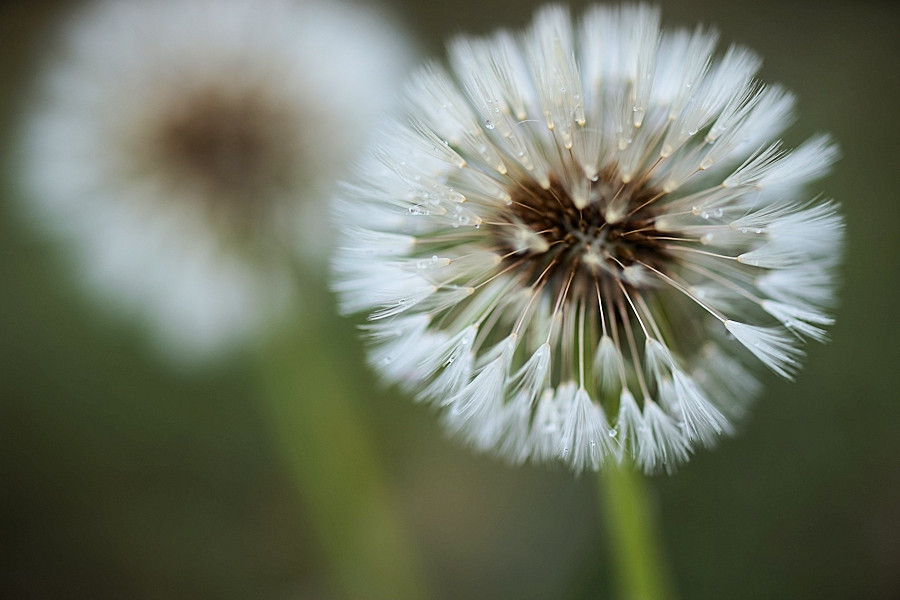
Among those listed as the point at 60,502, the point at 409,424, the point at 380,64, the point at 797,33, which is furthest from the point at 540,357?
the point at 60,502

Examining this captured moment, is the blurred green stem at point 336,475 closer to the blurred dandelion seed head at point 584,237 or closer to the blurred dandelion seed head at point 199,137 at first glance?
the blurred dandelion seed head at point 199,137

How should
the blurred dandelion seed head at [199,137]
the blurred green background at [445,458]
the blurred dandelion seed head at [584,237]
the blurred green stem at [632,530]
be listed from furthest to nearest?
the blurred green background at [445,458] → the blurred dandelion seed head at [199,137] → the blurred green stem at [632,530] → the blurred dandelion seed head at [584,237]

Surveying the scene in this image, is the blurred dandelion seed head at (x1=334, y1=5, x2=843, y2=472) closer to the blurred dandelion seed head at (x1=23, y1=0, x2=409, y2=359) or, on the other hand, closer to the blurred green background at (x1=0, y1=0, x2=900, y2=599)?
the blurred dandelion seed head at (x1=23, y1=0, x2=409, y2=359)

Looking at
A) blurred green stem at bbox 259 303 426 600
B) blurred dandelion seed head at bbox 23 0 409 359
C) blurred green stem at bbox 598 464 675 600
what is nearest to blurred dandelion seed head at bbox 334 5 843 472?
blurred green stem at bbox 598 464 675 600

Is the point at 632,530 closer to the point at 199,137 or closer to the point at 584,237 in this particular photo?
the point at 584,237

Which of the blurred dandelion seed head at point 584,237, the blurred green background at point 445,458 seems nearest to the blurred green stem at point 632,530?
the blurred dandelion seed head at point 584,237

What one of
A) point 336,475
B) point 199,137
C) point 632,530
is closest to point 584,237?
point 632,530
